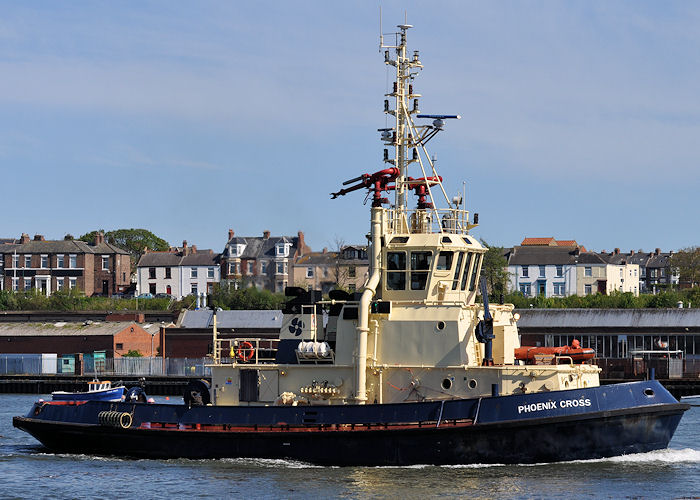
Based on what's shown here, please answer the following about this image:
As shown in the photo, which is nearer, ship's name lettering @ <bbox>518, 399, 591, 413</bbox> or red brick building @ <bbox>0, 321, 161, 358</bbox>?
ship's name lettering @ <bbox>518, 399, 591, 413</bbox>

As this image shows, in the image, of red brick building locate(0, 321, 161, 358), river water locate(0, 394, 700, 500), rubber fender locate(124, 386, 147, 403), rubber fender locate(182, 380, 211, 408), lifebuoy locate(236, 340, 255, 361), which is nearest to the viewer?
river water locate(0, 394, 700, 500)

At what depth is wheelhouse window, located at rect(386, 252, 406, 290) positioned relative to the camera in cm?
2509

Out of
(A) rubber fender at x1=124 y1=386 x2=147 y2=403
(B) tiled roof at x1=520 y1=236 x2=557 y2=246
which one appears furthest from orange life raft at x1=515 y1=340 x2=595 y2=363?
(B) tiled roof at x1=520 y1=236 x2=557 y2=246

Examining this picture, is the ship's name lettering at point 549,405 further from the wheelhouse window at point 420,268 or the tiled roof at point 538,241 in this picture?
the tiled roof at point 538,241

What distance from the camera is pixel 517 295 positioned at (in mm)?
78000

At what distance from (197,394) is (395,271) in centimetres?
554

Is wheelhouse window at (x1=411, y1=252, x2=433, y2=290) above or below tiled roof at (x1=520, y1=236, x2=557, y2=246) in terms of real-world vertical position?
below

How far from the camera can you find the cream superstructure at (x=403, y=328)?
80.0 feet

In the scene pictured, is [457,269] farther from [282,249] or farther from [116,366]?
[282,249]

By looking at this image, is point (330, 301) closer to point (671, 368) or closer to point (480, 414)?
point (480, 414)

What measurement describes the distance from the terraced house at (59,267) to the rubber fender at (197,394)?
7087cm

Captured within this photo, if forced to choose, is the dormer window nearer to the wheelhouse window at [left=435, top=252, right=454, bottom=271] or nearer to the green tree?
the green tree

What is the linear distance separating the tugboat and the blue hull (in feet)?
0.09

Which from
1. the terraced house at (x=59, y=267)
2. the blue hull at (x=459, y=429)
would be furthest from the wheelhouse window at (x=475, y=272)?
the terraced house at (x=59, y=267)
